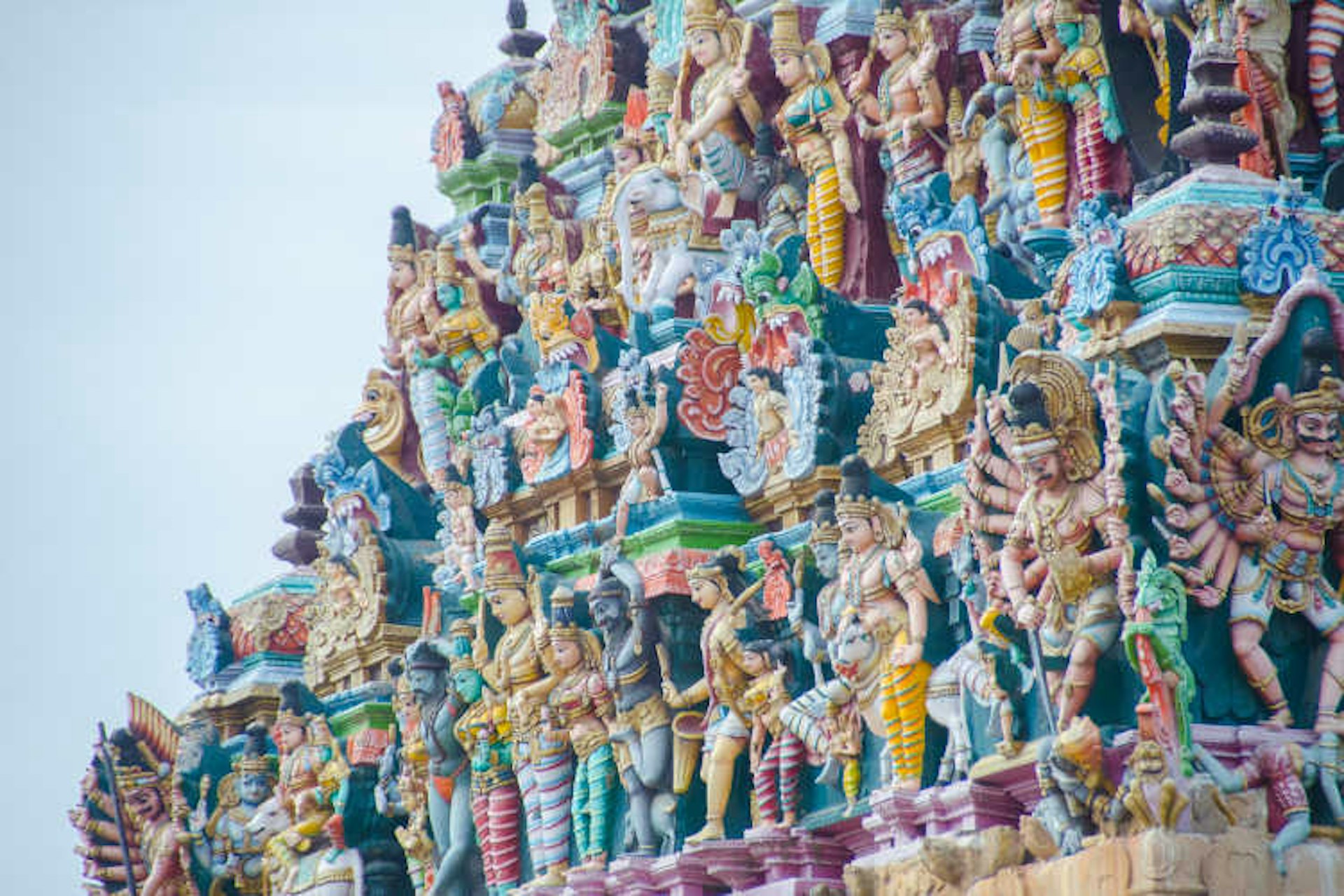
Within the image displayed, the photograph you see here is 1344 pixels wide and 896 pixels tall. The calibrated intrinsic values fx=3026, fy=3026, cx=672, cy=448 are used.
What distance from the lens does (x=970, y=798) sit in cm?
1619

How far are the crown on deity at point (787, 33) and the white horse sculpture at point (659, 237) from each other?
1220 mm

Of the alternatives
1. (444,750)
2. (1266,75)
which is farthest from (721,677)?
(1266,75)

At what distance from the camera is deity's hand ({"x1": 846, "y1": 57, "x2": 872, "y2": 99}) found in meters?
19.7

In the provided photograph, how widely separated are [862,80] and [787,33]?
0.71 metres

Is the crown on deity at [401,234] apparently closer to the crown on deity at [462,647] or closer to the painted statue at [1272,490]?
the crown on deity at [462,647]

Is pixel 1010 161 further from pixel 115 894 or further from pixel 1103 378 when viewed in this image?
pixel 115 894

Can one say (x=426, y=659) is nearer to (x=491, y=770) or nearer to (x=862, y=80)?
(x=491, y=770)

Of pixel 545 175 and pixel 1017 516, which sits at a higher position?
pixel 545 175

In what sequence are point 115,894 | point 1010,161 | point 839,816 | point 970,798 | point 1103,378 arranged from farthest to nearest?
point 115,894 < point 1010,161 < point 839,816 < point 970,798 < point 1103,378

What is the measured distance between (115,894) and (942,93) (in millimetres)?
11661

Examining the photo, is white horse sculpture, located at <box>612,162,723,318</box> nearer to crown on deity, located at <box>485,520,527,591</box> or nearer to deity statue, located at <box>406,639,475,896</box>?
crown on deity, located at <box>485,520,527,591</box>

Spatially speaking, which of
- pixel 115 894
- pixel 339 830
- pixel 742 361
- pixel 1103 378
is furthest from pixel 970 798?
pixel 115 894

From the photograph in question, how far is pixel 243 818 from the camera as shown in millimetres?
25359

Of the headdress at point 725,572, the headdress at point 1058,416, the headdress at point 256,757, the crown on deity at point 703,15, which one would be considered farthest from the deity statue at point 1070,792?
the headdress at point 256,757
